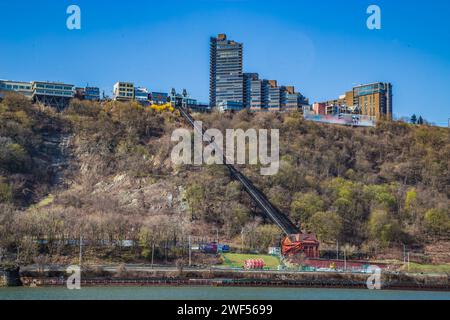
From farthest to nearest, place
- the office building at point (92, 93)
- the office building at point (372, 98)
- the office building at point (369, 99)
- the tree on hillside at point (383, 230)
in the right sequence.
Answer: the office building at point (372, 98), the office building at point (369, 99), the office building at point (92, 93), the tree on hillside at point (383, 230)

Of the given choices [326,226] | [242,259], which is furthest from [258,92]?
[242,259]

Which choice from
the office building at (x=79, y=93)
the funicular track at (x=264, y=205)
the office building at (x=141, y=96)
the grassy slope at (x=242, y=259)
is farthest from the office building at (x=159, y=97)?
the grassy slope at (x=242, y=259)

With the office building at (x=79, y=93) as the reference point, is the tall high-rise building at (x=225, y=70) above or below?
above

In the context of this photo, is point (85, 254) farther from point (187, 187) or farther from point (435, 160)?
point (435, 160)

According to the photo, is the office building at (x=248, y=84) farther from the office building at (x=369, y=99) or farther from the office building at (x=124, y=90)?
the office building at (x=124, y=90)

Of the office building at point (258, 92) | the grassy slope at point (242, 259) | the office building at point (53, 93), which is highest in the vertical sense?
the office building at point (258, 92)

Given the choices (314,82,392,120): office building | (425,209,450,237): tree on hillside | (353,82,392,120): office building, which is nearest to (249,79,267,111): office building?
(314,82,392,120): office building
